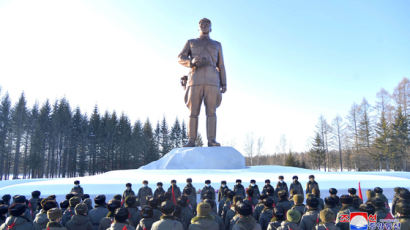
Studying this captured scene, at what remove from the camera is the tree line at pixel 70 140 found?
35.3 metres

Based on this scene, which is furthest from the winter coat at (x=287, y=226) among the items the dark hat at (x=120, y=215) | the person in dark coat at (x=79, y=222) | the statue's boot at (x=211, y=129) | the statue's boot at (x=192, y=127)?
the statue's boot at (x=192, y=127)

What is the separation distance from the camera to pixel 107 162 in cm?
4572

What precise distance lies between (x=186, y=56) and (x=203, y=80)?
60.7 inches

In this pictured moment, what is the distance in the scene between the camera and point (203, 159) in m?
12.5

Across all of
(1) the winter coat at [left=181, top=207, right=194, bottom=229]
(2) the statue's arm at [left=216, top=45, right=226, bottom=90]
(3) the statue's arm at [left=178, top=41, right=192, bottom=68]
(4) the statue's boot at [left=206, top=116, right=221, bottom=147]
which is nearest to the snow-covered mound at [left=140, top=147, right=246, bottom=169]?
(4) the statue's boot at [left=206, top=116, right=221, bottom=147]

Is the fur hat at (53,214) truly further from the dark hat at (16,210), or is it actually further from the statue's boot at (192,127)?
the statue's boot at (192,127)

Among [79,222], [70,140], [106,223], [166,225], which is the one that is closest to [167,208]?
[166,225]

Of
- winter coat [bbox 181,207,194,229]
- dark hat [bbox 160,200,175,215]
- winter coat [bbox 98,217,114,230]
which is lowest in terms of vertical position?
winter coat [bbox 181,207,194,229]

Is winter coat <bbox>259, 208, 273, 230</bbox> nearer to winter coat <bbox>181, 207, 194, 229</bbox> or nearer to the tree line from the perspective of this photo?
winter coat <bbox>181, 207, 194, 229</bbox>

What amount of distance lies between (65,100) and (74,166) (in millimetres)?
10435

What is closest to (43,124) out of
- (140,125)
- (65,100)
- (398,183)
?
(65,100)

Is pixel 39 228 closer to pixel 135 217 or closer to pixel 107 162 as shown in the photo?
pixel 135 217

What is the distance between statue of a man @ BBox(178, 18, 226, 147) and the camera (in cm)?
1360

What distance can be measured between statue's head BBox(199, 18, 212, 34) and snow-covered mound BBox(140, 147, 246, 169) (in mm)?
5982
